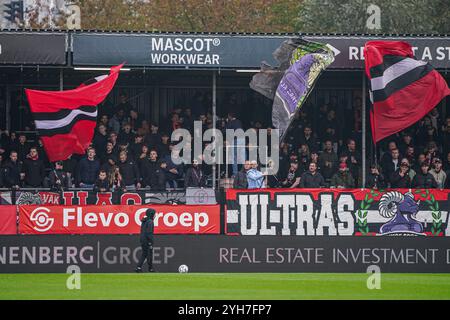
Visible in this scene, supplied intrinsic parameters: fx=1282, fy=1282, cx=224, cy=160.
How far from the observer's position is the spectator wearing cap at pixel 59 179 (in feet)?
104

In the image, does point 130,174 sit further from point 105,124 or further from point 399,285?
point 399,285

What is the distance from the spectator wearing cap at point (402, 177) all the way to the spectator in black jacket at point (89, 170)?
749 cm

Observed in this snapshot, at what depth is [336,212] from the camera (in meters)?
30.4

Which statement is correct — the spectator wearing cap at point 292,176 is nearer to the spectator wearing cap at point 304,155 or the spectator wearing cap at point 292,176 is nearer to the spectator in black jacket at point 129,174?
the spectator wearing cap at point 304,155

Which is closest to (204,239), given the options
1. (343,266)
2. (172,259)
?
(172,259)

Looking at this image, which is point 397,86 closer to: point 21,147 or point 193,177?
point 193,177

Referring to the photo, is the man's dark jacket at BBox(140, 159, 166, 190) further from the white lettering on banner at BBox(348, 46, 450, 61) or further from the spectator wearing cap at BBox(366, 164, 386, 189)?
the white lettering on banner at BBox(348, 46, 450, 61)

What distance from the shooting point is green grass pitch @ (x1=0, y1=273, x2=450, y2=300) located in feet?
77.2

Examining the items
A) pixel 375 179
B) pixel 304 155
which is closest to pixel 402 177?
pixel 375 179

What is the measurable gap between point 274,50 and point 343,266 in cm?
609

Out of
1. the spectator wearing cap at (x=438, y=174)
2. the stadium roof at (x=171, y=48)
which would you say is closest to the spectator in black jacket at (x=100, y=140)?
the stadium roof at (x=171, y=48)

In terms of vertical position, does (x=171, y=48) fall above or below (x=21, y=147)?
above

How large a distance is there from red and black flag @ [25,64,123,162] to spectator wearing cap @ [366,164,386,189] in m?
6.98

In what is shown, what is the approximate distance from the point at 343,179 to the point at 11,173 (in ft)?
27.5
